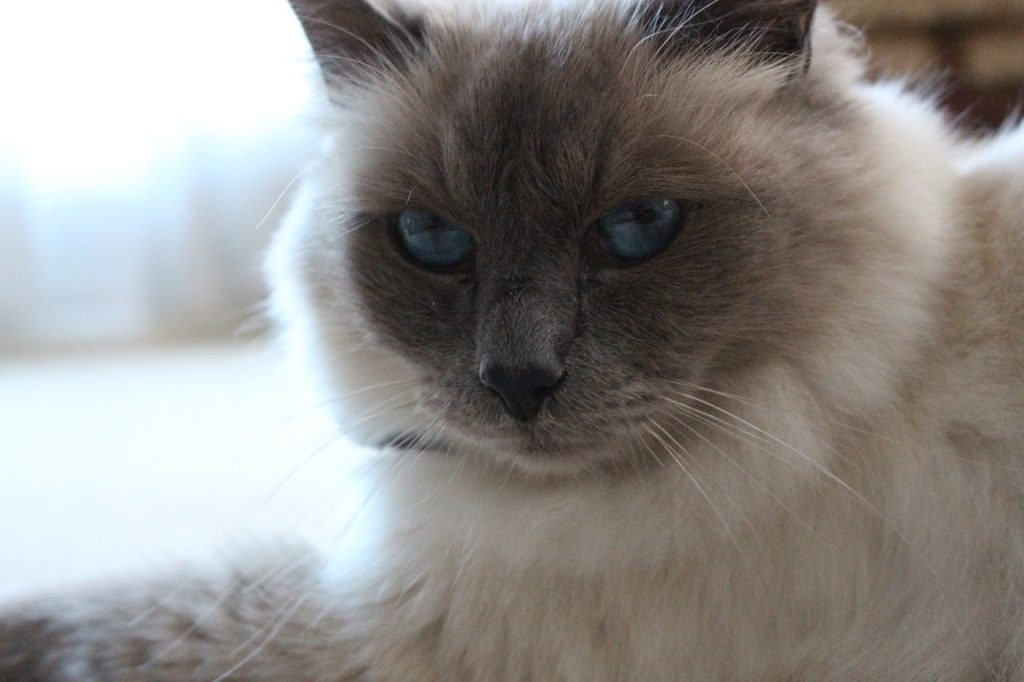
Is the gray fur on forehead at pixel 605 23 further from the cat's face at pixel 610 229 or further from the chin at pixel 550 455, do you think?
the chin at pixel 550 455

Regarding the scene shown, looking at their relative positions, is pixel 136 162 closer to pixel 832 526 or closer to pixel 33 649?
pixel 33 649

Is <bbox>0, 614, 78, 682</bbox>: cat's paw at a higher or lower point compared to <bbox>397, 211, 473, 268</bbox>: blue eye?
lower

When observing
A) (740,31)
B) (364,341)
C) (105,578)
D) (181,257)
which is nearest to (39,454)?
(105,578)

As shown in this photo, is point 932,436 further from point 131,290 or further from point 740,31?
point 131,290

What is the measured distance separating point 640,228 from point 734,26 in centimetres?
25

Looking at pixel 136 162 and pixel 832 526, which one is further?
pixel 136 162

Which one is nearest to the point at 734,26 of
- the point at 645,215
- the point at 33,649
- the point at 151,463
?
the point at 645,215

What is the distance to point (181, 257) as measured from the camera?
302 cm

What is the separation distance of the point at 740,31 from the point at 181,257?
93.4 inches

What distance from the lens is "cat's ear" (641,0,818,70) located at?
3.22 feet

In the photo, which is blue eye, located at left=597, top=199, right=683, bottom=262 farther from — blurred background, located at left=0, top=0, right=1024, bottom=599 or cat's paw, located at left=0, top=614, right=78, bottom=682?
blurred background, located at left=0, top=0, right=1024, bottom=599

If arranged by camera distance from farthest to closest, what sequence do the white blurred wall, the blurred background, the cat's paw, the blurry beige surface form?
the white blurred wall → the blurred background → the blurry beige surface → the cat's paw

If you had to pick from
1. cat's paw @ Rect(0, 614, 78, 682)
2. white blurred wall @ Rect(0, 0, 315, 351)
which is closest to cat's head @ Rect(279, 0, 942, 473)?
cat's paw @ Rect(0, 614, 78, 682)

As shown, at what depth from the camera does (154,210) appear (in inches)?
117
